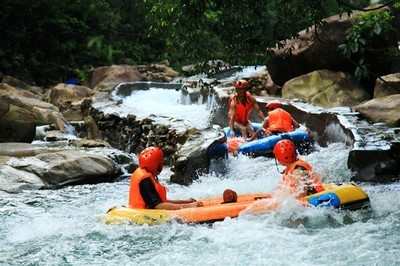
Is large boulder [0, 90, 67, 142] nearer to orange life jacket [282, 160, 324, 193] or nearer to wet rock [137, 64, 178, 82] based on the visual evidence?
orange life jacket [282, 160, 324, 193]

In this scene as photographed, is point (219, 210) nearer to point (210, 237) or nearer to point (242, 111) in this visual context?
point (210, 237)

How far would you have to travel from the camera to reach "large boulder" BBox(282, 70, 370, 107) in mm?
13930

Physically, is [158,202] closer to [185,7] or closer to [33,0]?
[185,7]

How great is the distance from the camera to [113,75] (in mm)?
23438

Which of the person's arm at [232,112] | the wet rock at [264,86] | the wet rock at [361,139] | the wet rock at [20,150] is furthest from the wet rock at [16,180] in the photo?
the wet rock at [264,86]

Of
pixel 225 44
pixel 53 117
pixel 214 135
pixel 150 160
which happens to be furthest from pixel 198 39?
pixel 53 117

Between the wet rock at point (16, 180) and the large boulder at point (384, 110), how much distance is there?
560 cm

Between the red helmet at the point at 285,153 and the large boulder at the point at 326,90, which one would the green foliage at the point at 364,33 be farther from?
the red helmet at the point at 285,153

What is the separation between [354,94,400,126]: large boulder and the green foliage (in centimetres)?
60

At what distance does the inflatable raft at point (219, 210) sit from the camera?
6520 mm

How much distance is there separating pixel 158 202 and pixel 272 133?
4.36 m

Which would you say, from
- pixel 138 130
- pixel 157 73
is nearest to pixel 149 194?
pixel 138 130

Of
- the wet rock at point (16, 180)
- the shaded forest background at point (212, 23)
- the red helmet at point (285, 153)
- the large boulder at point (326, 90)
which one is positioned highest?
the shaded forest background at point (212, 23)

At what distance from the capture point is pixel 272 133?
1066 cm
